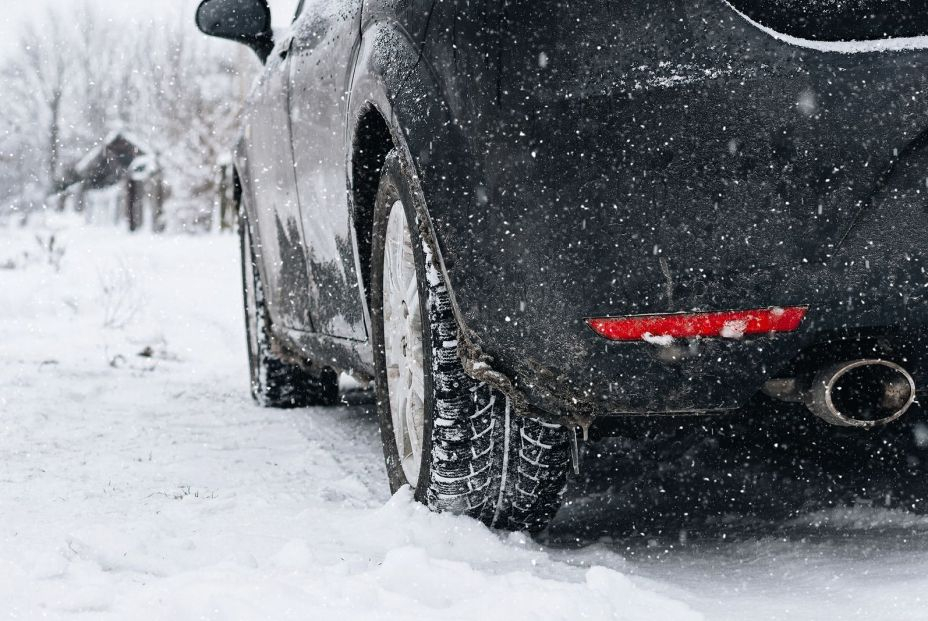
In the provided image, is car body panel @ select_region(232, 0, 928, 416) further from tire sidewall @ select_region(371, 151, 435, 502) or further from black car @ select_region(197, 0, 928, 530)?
tire sidewall @ select_region(371, 151, 435, 502)

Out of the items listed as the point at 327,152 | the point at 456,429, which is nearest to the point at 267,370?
the point at 327,152

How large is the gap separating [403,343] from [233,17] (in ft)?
6.80

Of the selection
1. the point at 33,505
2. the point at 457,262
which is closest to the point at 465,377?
the point at 457,262

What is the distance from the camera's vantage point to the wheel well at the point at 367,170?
8.93ft

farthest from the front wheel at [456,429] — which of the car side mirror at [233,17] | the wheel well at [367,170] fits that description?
the car side mirror at [233,17]

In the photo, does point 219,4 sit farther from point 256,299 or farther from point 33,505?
point 33,505

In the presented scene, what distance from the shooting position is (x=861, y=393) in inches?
84.0

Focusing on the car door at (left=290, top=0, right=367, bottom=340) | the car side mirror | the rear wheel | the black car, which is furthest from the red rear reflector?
the rear wheel

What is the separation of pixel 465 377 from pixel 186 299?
10.7 m

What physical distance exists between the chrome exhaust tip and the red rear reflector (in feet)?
0.48

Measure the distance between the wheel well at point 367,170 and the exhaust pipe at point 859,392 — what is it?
3.77ft

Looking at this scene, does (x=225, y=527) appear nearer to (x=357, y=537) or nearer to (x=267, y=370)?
(x=357, y=537)

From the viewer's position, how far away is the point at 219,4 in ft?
13.6

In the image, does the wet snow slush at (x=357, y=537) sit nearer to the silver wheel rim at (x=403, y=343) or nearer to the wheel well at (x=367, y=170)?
the silver wheel rim at (x=403, y=343)
